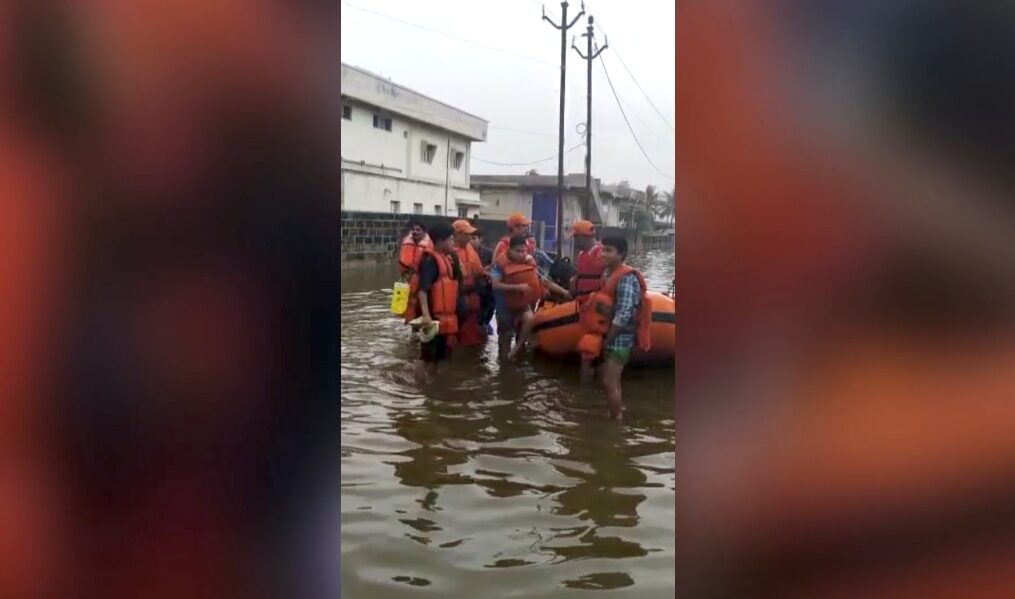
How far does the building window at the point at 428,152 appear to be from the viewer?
13250mm

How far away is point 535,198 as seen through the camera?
44.6ft

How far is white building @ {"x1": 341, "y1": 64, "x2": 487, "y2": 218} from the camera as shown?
37.0ft

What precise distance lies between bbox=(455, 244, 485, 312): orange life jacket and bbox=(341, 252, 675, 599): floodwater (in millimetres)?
526

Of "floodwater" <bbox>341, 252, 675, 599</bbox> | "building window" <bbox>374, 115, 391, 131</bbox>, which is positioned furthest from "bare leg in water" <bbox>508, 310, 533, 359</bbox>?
"building window" <bbox>374, 115, 391, 131</bbox>

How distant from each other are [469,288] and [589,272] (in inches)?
34.0

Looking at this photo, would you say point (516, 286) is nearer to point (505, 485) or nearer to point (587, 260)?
point (587, 260)

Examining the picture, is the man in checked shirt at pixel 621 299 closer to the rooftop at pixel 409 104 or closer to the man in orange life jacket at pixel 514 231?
the man in orange life jacket at pixel 514 231

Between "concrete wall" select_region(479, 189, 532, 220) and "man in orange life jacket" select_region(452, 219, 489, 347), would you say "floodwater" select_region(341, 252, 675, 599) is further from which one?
Answer: "concrete wall" select_region(479, 189, 532, 220)

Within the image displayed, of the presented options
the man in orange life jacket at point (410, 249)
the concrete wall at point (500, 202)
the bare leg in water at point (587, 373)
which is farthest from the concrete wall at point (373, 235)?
the bare leg in water at point (587, 373)

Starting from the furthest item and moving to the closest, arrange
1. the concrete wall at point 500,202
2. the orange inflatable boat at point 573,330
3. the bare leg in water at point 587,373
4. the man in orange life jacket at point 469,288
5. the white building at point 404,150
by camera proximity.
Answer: the concrete wall at point 500,202, the white building at point 404,150, the man in orange life jacket at point 469,288, the orange inflatable boat at point 573,330, the bare leg in water at point 587,373
